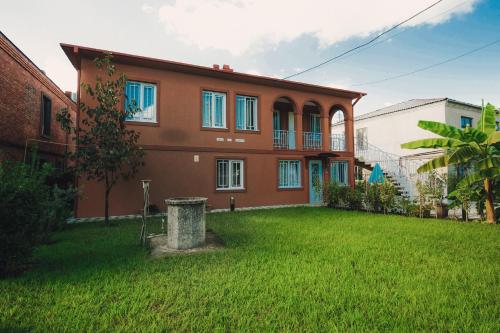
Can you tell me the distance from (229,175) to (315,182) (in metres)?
5.13

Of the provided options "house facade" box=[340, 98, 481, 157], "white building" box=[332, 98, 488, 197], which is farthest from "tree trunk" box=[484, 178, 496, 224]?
"house facade" box=[340, 98, 481, 157]

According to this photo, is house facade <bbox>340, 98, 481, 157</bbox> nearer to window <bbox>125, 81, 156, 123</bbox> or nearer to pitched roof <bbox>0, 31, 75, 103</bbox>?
window <bbox>125, 81, 156, 123</bbox>

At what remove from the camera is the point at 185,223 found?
241 inches

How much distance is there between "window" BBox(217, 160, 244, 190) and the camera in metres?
13.1

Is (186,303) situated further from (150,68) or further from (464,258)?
(150,68)

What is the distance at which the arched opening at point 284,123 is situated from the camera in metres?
15.4

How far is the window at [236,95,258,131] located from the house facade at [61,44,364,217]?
0.05 meters

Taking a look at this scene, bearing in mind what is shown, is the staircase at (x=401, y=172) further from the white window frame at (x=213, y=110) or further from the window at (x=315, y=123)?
the white window frame at (x=213, y=110)

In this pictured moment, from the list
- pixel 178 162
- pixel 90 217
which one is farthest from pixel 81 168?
pixel 178 162

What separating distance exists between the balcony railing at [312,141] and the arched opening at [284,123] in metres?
0.99

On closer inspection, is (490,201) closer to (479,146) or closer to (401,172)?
(479,146)

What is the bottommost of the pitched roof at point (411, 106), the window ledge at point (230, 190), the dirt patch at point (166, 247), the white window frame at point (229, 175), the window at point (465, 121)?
the dirt patch at point (166, 247)

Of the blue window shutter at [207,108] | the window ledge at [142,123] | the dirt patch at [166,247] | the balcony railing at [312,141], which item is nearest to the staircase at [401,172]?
the balcony railing at [312,141]

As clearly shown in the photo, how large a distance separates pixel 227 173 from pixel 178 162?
99.3 inches
